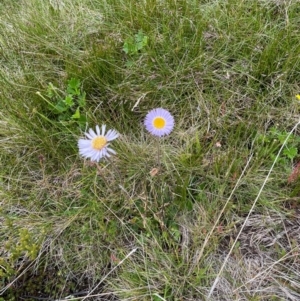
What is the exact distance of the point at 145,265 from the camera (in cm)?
139

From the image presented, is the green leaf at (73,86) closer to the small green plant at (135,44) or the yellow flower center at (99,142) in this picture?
the small green plant at (135,44)

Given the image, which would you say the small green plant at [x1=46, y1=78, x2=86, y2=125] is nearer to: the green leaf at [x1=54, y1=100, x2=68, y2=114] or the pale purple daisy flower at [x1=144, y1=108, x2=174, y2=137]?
the green leaf at [x1=54, y1=100, x2=68, y2=114]

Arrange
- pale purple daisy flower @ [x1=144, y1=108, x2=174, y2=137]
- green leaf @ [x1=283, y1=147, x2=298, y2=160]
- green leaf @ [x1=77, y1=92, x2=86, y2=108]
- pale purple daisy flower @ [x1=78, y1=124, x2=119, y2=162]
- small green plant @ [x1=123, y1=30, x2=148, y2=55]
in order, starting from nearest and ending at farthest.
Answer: pale purple daisy flower @ [x1=78, y1=124, x2=119, y2=162] < pale purple daisy flower @ [x1=144, y1=108, x2=174, y2=137] < green leaf @ [x1=283, y1=147, x2=298, y2=160] < green leaf @ [x1=77, y1=92, x2=86, y2=108] < small green plant @ [x1=123, y1=30, x2=148, y2=55]

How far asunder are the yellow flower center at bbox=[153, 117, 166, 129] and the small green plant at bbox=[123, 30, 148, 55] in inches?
20.0

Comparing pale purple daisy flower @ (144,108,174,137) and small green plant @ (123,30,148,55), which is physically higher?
small green plant @ (123,30,148,55)

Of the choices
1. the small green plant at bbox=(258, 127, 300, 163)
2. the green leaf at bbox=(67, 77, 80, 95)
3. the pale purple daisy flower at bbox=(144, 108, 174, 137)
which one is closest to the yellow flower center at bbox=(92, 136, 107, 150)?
the pale purple daisy flower at bbox=(144, 108, 174, 137)

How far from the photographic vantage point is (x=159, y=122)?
4.62 feet

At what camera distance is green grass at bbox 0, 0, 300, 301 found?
55.7 inches

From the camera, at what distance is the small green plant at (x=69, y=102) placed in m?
1.67

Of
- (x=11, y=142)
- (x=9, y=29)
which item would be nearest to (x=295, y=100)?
(x=11, y=142)

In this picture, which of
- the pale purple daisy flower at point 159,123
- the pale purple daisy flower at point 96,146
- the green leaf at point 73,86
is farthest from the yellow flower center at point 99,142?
the green leaf at point 73,86

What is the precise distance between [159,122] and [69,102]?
442 mm

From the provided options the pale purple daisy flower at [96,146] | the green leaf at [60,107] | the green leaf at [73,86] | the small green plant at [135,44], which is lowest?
the green leaf at [60,107]

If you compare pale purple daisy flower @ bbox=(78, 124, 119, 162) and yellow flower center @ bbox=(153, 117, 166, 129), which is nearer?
pale purple daisy flower @ bbox=(78, 124, 119, 162)
